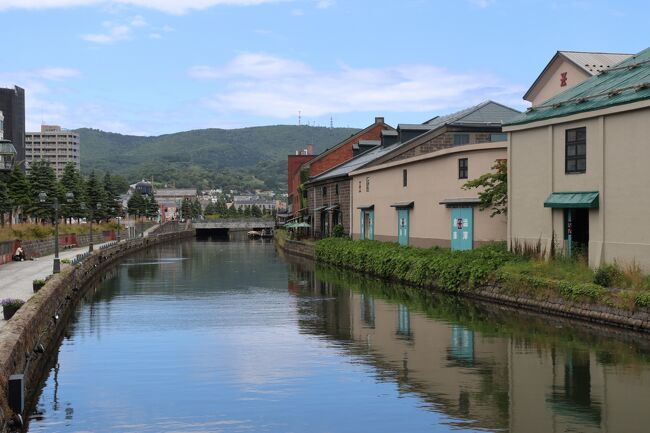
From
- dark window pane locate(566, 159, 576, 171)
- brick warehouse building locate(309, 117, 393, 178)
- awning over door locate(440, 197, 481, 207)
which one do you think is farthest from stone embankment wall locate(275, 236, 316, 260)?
dark window pane locate(566, 159, 576, 171)

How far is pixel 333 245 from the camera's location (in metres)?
65.1

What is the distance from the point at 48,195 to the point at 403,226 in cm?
5200

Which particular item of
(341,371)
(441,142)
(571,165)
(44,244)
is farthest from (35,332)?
(44,244)

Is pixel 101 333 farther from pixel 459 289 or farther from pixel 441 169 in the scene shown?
pixel 441 169

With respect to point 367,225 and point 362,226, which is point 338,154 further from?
point 367,225

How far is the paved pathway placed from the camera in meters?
31.2

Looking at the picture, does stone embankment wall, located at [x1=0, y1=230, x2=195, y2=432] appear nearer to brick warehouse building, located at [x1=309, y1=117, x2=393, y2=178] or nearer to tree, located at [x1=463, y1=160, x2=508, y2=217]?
tree, located at [x1=463, y1=160, x2=508, y2=217]

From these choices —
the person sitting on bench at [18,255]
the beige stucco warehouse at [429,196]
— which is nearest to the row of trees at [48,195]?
the person sitting on bench at [18,255]

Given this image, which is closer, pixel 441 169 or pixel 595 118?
pixel 595 118

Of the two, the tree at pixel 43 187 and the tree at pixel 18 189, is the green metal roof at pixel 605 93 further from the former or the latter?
the tree at pixel 43 187

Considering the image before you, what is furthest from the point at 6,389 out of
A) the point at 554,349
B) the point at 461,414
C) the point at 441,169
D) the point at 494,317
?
the point at 441,169

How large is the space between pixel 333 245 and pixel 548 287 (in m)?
35.0

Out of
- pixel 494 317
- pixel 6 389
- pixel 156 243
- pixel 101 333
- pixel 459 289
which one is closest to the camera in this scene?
pixel 6 389

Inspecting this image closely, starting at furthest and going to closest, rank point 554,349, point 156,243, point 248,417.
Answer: point 156,243, point 554,349, point 248,417
